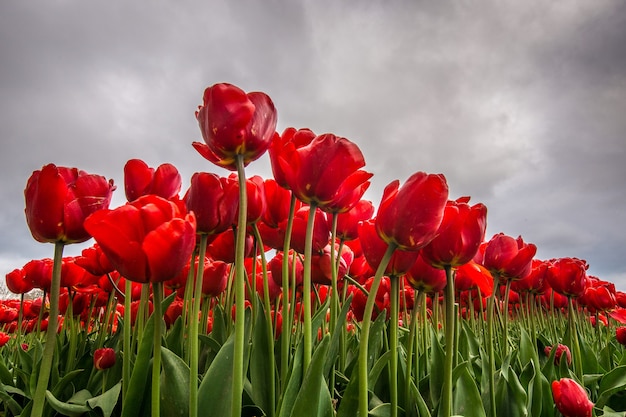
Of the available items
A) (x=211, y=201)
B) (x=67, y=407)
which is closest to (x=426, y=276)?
(x=211, y=201)

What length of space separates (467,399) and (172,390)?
83 cm

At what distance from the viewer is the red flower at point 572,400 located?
1169 mm

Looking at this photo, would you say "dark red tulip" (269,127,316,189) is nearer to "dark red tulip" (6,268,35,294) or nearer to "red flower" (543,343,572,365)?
"red flower" (543,343,572,365)

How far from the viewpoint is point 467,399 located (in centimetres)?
125

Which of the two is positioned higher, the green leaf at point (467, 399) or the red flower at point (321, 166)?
the red flower at point (321, 166)

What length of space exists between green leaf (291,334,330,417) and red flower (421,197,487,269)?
39 centimetres

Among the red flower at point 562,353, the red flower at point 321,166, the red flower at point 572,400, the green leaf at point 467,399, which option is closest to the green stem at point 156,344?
the red flower at point 321,166

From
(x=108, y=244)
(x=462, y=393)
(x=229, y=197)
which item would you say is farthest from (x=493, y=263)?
(x=108, y=244)

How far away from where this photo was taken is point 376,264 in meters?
1.12

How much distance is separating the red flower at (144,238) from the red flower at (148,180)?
20.7 inches

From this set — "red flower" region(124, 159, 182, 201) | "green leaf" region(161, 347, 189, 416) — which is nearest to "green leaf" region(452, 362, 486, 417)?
"green leaf" region(161, 347, 189, 416)

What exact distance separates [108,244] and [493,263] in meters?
1.25

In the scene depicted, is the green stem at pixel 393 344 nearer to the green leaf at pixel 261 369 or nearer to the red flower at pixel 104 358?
the green leaf at pixel 261 369

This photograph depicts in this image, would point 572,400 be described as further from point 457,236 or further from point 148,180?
point 148,180
